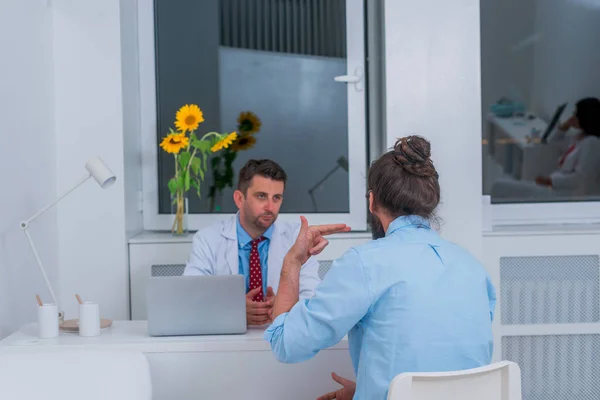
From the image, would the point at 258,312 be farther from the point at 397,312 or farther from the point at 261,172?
the point at 397,312

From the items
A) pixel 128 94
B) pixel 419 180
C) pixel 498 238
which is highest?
pixel 128 94

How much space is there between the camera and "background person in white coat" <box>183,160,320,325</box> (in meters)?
3.11

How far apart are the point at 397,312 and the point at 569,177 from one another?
243 cm

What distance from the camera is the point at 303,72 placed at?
390 centimetres

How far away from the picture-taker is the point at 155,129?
386 cm

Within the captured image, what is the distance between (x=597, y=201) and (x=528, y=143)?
1.44ft

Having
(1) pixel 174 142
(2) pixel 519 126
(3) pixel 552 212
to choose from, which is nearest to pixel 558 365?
(3) pixel 552 212

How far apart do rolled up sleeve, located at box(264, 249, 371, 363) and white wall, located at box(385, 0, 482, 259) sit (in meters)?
1.58

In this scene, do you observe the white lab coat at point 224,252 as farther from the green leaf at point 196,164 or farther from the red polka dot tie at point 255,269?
the green leaf at point 196,164

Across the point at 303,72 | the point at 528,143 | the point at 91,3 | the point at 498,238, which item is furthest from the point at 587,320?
the point at 91,3

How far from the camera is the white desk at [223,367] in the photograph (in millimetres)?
2402

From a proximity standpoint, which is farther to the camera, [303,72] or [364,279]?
[303,72]

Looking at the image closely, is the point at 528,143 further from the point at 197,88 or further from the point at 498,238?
the point at 197,88

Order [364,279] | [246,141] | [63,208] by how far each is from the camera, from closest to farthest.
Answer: [364,279] < [63,208] < [246,141]
